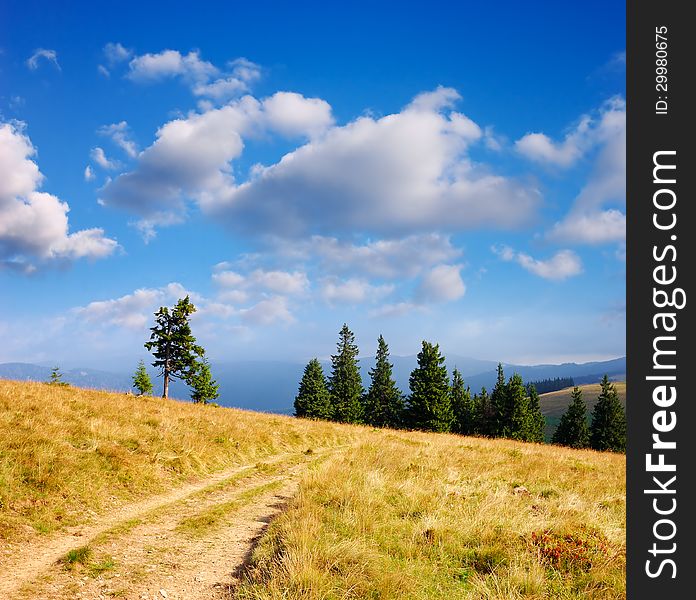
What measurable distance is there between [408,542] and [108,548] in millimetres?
6244

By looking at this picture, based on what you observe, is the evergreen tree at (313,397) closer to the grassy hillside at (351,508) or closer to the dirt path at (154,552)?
the grassy hillside at (351,508)

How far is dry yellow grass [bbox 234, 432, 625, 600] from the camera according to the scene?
633cm

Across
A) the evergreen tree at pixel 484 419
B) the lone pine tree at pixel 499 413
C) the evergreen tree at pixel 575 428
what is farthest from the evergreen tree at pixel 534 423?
the evergreen tree at pixel 484 419

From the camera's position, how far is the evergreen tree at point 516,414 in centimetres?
6569

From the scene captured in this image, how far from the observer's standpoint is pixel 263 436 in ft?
68.0

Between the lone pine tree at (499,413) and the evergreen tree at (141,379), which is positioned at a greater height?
the evergreen tree at (141,379)

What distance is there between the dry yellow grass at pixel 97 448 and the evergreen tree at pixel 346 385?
4602 centimetres

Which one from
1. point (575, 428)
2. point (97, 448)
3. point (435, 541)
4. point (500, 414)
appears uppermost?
point (97, 448)

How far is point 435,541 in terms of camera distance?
8086 mm

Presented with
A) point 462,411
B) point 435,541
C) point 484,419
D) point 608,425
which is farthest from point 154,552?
point 608,425

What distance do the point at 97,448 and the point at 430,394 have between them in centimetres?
4930

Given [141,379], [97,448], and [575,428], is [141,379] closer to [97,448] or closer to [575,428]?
[97,448]

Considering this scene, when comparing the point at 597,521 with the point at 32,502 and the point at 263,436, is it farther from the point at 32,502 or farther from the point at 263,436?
the point at 263,436

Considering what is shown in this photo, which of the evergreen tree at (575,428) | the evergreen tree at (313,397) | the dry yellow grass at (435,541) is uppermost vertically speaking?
the dry yellow grass at (435,541)
